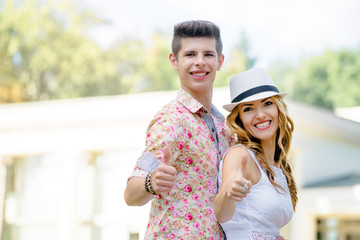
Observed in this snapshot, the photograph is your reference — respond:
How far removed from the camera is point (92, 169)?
11.6m

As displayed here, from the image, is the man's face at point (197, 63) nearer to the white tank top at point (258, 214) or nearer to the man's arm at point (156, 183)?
the white tank top at point (258, 214)

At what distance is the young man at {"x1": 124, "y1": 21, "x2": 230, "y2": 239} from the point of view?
294 cm

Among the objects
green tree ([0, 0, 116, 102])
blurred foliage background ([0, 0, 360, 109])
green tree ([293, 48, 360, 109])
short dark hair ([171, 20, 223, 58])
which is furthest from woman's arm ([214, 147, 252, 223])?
green tree ([293, 48, 360, 109])

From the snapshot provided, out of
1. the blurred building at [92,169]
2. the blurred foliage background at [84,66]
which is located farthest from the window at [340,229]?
the blurred foliage background at [84,66]

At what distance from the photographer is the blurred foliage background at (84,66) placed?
1356 inches

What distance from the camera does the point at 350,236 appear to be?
14320mm

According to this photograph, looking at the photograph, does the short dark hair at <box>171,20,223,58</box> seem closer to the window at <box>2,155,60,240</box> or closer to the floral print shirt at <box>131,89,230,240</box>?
the floral print shirt at <box>131,89,230,240</box>

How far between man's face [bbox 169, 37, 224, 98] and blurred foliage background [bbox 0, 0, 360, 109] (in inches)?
1206

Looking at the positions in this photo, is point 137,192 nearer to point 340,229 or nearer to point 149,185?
point 149,185

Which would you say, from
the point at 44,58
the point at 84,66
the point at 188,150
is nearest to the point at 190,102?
the point at 188,150

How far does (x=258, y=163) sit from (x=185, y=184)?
1.28 ft

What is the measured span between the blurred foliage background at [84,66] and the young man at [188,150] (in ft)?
101

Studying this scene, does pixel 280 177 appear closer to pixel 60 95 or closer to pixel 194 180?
pixel 194 180

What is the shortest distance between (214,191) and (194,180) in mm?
128
